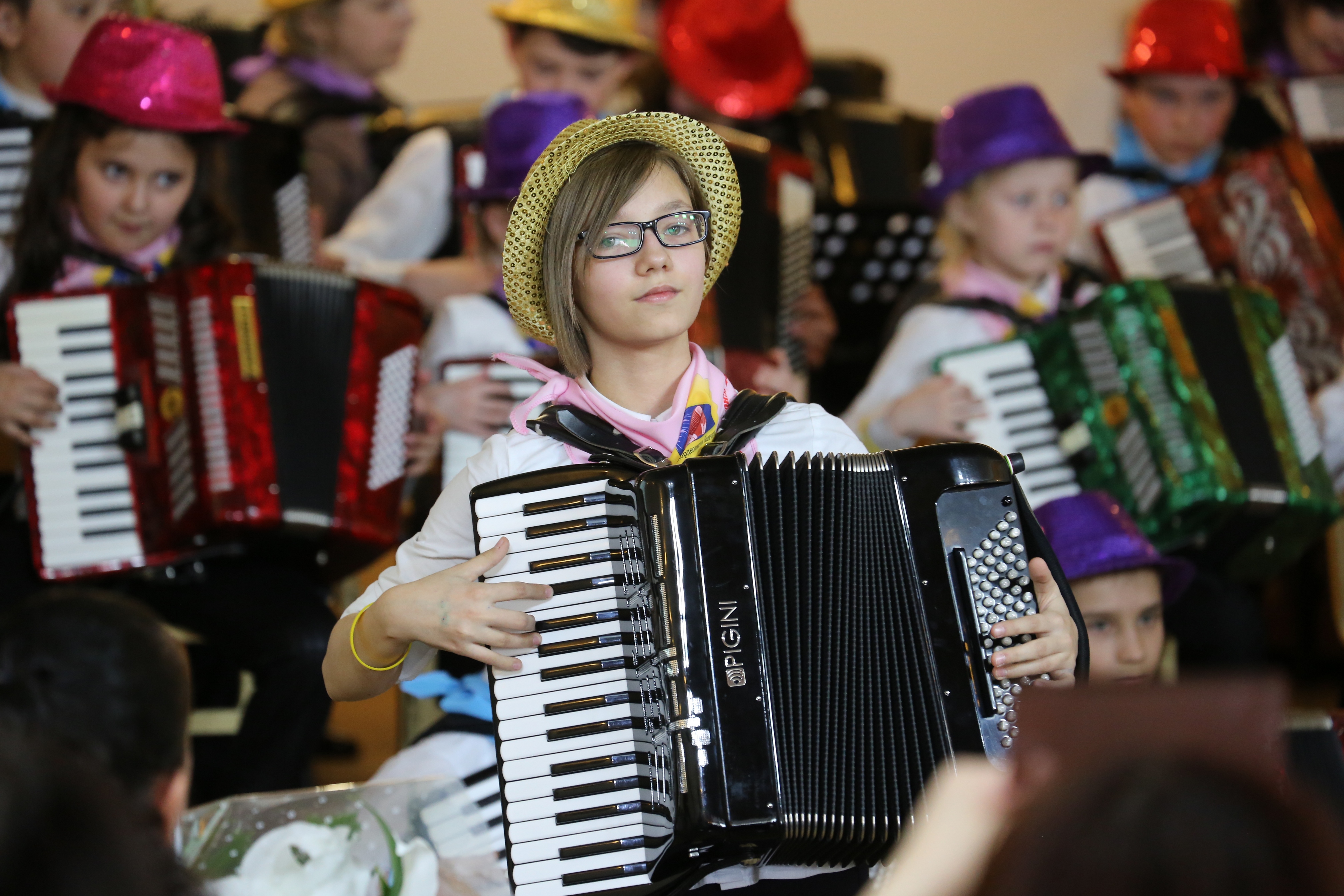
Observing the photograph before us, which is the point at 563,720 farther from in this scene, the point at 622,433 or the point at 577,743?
the point at 622,433

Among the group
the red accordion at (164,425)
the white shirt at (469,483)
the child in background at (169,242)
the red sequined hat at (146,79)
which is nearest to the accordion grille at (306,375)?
the red accordion at (164,425)

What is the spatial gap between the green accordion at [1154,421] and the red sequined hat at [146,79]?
5.69ft

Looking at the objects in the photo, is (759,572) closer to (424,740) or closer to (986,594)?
(986,594)

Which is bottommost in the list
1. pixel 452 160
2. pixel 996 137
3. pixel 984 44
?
pixel 996 137

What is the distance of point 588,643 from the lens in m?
1.77

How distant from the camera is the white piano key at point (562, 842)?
173 centimetres

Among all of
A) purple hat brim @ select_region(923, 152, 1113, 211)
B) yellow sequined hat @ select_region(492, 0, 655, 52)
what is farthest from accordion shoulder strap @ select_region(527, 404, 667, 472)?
yellow sequined hat @ select_region(492, 0, 655, 52)

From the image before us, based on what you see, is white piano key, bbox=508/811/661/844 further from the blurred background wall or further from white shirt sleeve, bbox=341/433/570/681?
the blurred background wall

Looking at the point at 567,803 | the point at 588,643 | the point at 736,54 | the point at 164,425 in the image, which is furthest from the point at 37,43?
the point at 567,803

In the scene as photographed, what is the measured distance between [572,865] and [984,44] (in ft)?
18.0

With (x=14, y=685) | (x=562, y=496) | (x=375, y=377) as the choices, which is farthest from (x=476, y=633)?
(x=375, y=377)

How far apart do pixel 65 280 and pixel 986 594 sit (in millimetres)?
2176

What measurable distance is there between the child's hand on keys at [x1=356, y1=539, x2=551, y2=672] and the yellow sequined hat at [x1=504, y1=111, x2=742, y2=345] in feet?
1.40

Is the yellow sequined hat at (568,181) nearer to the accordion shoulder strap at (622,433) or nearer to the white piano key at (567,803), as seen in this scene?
the accordion shoulder strap at (622,433)
